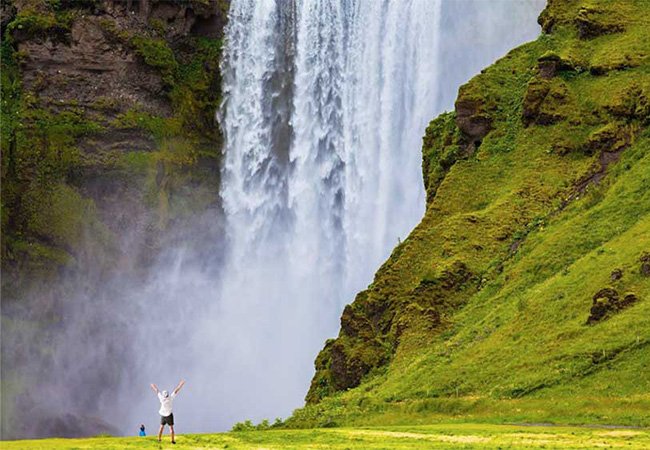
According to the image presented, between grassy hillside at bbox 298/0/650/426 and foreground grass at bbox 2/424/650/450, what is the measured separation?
307 cm

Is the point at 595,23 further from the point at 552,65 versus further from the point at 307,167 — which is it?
the point at 307,167

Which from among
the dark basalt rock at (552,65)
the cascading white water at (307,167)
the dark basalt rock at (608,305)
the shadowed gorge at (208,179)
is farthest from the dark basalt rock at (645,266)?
the cascading white water at (307,167)

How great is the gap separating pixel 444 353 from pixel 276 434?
542 inches

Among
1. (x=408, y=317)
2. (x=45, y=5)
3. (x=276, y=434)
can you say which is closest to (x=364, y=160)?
(x=45, y=5)

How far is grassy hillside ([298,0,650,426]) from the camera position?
42.5m

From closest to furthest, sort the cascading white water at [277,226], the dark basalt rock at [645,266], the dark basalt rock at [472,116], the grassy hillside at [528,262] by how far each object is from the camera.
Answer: the grassy hillside at [528,262] < the dark basalt rock at [645,266] < the dark basalt rock at [472,116] < the cascading white water at [277,226]

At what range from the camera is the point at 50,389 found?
90188mm

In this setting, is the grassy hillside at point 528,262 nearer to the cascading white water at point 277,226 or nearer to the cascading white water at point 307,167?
the cascading white water at point 307,167

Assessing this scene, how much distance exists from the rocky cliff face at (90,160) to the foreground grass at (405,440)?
180ft

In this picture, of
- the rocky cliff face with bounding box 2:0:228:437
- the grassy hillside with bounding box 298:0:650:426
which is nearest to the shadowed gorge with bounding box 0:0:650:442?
the rocky cliff face with bounding box 2:0:228:437

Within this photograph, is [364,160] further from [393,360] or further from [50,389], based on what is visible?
[393,360]

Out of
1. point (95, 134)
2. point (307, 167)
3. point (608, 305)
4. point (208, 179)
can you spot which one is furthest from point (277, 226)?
point (608, 305)

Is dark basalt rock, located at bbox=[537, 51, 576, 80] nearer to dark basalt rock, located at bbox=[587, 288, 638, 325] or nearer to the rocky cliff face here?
dark basalt rock, located at bbox=[587, 288, 638, 325]

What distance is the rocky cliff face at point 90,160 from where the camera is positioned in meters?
91.3
